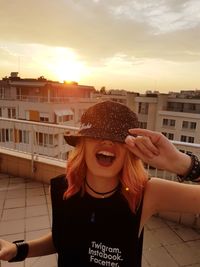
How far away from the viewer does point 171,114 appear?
76.2 ft

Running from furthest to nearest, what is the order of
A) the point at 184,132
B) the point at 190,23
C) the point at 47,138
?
the point at 184,132 < the point at 190,23 < the point at 47,138

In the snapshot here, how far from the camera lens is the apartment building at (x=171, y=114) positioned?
22406 millimetres

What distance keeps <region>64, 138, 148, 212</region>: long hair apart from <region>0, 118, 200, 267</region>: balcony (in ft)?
5.88

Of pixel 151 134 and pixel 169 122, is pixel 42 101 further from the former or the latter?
pixel 151 134

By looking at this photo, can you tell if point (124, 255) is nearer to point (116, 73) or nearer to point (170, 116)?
point (116, 73)

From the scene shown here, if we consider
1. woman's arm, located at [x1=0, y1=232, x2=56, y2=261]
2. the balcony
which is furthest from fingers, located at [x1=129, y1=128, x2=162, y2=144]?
the balcony

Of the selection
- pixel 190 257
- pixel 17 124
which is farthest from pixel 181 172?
pixel 17 124

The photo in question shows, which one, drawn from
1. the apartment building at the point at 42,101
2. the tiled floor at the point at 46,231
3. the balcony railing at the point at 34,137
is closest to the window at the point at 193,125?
the apartment building at the point at 42,101

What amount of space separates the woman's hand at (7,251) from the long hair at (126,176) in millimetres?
361

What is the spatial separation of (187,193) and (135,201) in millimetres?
219

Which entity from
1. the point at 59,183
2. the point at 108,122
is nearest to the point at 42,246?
the point at 59,183

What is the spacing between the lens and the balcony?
8.02ft

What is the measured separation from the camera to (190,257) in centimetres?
244

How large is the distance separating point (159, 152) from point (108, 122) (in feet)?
0.82
